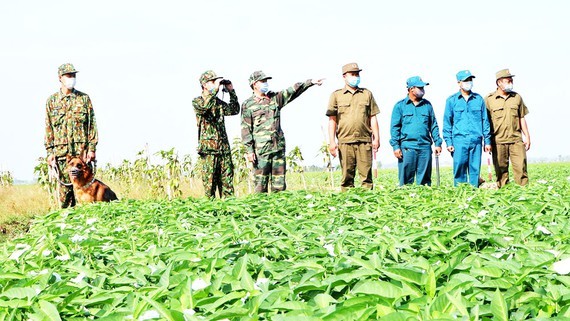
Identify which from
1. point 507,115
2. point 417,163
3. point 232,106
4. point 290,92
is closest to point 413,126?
point 417,163

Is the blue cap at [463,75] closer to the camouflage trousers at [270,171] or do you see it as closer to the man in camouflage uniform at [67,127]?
the camouflage trousers at [270,171]

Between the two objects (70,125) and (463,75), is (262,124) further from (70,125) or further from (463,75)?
(463,75)

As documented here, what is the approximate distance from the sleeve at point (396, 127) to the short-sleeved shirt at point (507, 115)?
1627mm

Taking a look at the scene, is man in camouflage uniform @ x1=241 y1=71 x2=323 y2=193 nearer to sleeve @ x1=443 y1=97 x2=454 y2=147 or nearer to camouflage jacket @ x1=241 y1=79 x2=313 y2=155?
camouflage jacket @ x1=241 y1=79 x2=313 y2=155

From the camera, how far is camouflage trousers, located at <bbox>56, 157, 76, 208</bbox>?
9156mm

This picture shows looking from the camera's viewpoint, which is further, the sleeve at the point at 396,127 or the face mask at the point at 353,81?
the sleeve at the point at 396,127

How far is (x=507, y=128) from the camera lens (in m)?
10.0

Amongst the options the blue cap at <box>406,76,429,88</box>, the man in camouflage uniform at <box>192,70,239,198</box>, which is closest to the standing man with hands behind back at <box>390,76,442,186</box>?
the blue cap at <box>406,76,429,88</box>

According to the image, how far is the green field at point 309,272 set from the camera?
82.0 inches

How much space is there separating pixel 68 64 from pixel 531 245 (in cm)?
768

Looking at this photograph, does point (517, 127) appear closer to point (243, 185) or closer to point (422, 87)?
point (422, 87)

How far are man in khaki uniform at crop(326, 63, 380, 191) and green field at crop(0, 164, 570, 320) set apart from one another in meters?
4.39

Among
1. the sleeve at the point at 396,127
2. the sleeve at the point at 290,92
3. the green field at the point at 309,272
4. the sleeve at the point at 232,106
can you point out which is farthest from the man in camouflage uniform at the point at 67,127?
the green field at the point at 309,272

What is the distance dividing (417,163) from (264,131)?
2.41 metres
